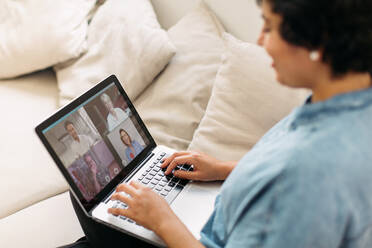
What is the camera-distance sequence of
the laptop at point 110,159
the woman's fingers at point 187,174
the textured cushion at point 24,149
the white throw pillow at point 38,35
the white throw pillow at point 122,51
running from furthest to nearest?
1. the white throw pillow at point 38,35
2. the white throw pillow at point 122,51
3. the textured cushion at point 24,149
4. the woman's fingers at point 187,174
5. the laptop at point 110,159

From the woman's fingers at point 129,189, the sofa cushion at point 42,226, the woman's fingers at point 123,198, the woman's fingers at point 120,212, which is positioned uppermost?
the woman's fingers at point 129,189

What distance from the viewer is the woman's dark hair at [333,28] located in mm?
459

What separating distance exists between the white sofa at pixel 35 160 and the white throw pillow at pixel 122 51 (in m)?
0.09

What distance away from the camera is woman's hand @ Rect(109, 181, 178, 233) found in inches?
30.0

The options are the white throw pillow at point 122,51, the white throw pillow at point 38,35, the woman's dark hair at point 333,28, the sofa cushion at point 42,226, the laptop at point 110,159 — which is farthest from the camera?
the white throw pillow at point 38,35

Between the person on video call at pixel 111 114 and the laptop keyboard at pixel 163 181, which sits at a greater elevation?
the person on video call at pixel 111 114

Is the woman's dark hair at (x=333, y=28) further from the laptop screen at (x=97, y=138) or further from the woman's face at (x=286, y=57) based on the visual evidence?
the laptop screen at (x=97, y=138)

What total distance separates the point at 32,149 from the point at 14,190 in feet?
0.57

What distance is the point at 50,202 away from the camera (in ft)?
3.82

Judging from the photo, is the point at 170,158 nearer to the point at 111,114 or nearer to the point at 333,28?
the point at 111,114

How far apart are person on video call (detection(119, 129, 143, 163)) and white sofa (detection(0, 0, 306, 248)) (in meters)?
0.28

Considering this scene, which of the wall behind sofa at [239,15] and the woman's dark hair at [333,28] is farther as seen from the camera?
the wall behind sofa at [239,15]

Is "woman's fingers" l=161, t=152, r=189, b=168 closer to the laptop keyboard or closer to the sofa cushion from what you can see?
the laptop keyboard

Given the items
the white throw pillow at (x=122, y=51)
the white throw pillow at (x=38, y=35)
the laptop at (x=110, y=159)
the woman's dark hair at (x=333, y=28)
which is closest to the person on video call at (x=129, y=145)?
the laptop at (x=110, y=159)
